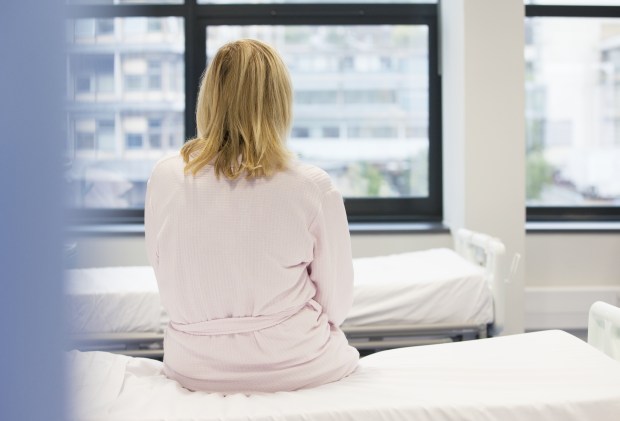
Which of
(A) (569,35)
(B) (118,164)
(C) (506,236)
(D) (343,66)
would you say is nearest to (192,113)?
(B) (118,164)

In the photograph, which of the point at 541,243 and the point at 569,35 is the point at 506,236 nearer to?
the point at 541,243

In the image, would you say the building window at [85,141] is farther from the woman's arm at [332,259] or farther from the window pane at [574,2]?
the window pane at [574,2]

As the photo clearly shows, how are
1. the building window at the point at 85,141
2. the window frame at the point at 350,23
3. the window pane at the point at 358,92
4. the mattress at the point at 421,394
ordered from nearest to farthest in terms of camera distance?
the building window at the point at 85,141, the mattress at the point at 421,394, the window frame at the point at 350,23, the window pane at the point at 358,92

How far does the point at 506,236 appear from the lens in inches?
168

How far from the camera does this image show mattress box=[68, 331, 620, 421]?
1.68 meters

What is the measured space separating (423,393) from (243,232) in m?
0.53

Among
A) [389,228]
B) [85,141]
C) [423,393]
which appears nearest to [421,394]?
[423,393]

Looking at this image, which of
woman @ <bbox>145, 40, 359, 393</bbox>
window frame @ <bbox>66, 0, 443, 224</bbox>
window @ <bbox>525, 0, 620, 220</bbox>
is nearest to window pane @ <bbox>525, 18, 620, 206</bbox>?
window @ <bbox>525, 0, 620, 220</bbox>

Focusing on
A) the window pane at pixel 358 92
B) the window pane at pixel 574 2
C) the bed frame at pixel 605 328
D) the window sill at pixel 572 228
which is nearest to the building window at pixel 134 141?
the window pane at pixel 358 92

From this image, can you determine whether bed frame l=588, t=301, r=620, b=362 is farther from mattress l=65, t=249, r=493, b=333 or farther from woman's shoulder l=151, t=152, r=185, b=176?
woman's shoulder l=151, t=152, r=185, b=176

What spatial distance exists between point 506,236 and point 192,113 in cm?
194

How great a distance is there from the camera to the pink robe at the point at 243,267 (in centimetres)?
182

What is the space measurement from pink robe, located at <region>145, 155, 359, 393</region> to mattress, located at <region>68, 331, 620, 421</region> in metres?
0.06

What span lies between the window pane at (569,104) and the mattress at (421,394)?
9.89 ft
